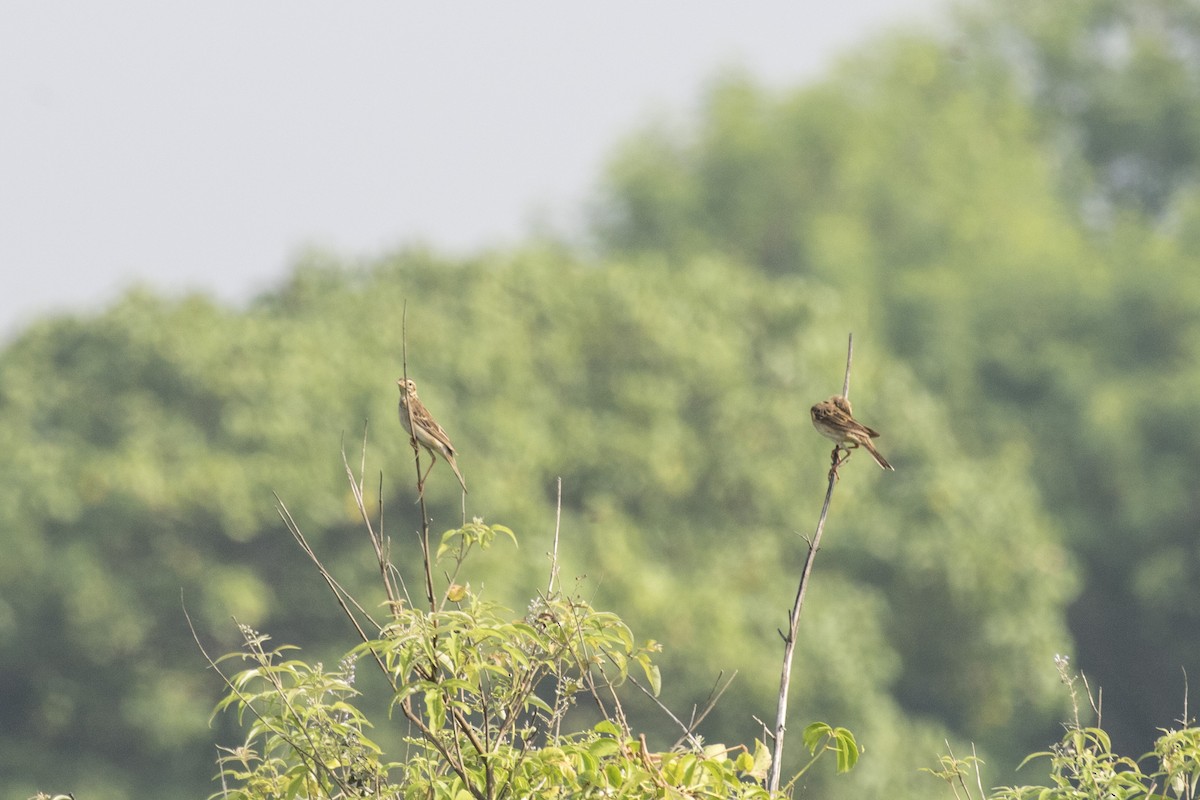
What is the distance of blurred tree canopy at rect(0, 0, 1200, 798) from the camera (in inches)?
973

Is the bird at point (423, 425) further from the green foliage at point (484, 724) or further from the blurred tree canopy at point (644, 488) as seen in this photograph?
the blurred tree canopy at point (644, 488)

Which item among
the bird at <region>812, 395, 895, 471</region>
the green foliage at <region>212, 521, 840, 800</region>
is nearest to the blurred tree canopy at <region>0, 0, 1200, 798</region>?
the bird at <region>812, 395, 895, 471</region>

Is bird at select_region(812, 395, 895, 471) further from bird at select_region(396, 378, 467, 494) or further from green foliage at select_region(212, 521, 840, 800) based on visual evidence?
green foliage at select_region(212, 521, 840, 800)

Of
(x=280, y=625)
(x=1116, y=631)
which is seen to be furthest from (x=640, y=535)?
(x=1116, y=631)

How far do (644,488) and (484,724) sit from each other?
2254 cm

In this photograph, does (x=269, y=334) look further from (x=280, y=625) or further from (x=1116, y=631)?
(x=1116, y=631)

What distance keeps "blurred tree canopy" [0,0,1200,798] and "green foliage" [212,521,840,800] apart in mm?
17402

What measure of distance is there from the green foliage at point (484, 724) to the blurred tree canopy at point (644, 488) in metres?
17.4

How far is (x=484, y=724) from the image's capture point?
454 cm

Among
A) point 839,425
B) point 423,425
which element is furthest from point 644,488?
point 423,425

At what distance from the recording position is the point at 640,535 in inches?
1047

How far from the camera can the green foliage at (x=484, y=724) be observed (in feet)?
14.0

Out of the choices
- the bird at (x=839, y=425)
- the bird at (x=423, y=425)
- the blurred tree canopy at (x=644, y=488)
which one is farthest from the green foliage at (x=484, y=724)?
the blurred tree canopy at (x=644, y=488)

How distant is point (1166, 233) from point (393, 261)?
66.9 feet
